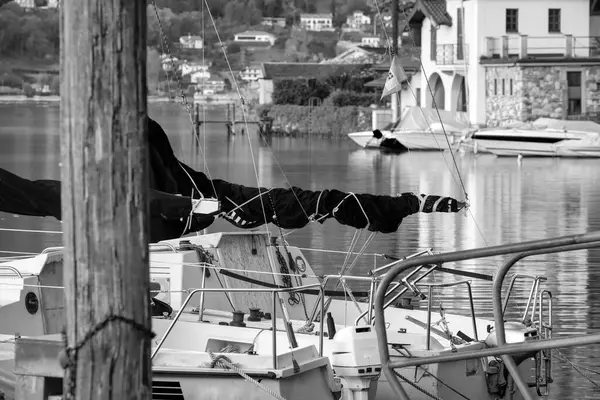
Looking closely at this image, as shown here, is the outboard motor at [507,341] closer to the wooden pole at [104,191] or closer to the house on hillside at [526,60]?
the wooden pole at [104,191]

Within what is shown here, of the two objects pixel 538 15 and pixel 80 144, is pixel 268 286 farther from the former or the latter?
pixel 538 15

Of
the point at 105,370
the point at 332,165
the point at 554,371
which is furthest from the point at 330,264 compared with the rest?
the point at 332,165

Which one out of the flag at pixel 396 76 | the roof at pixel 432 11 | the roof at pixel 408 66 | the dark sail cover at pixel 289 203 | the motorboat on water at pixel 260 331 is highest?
the roof at pixel 432 11

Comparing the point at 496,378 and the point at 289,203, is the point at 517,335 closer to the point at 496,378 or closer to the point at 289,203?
the point at 496,378

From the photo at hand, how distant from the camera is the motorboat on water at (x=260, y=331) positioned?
11094 millimetres

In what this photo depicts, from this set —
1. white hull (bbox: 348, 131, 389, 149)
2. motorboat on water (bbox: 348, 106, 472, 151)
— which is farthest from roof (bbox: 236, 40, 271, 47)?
motorboat on water (bbox: 348, 106, 472, 151)

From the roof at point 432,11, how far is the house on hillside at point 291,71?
99.2ft

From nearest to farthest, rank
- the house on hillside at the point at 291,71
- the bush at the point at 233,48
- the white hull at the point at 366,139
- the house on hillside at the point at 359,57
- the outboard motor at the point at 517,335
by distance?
the outboard motor at the point at 517,335 → the white hull at the point at 366,139 → the house on hillside at the point at 291,71 → the house on hillside at the point at 359,57 → the bush at the point at 233,48

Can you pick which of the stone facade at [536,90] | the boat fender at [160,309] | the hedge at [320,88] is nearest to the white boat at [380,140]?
the stone facade at [536,90]

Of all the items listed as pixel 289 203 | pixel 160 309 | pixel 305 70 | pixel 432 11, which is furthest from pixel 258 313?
pixel 305 70

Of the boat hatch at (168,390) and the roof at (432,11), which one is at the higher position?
the roof at (432,11)

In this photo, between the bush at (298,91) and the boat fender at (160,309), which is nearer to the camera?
the boat fender at (160,309)

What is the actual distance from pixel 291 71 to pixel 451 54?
136 ft

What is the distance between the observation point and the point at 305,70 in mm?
104375
